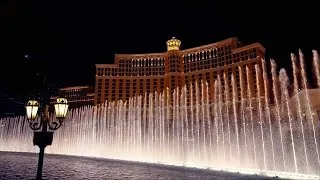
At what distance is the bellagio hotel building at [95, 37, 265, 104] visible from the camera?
90.3 metres

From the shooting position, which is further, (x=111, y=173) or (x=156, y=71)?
(x=156, y=71)

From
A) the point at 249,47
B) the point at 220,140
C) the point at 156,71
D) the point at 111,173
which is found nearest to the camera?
the point at 111,173

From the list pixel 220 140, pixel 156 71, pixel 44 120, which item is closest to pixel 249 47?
pixel 156 71

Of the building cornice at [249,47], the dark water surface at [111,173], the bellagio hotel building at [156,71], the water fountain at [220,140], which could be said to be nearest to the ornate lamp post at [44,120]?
the dark water surface at [111,173]

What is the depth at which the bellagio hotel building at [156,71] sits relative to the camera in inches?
3555

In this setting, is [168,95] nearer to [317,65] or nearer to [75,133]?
[75,133]

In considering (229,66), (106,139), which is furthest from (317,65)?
(229,66)

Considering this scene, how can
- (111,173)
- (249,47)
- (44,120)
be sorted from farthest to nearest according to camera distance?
(249,47)
(111,173)
(44,120)

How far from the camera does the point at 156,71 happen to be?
9825 centimetres

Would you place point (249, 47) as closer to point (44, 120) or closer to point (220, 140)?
point (220, 140)

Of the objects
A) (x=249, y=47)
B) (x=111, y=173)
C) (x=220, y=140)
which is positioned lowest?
(x=111, y=173)

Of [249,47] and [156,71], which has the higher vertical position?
[249,47]

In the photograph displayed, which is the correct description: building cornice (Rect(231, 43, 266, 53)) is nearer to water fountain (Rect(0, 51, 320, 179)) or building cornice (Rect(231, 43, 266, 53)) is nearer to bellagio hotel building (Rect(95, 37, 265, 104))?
bellagio hotel building (Rect(95, 37, 265, 104))

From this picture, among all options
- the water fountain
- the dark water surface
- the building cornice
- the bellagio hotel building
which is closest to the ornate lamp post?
the dark water surface
